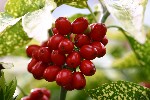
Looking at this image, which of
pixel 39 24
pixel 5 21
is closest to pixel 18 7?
pixel 5 21

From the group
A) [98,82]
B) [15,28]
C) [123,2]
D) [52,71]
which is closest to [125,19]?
[123,2]

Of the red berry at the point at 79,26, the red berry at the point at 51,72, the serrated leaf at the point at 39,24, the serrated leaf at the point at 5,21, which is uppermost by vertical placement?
the serrated leaf at the point at 39,24

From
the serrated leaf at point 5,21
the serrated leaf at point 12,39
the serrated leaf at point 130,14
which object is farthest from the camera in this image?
the serrated leaf at point 12,39

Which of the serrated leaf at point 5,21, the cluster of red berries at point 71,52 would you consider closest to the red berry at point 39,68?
the cluster of red berries at point 71,52

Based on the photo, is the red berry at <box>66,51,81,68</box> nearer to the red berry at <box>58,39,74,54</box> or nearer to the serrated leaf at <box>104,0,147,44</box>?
the red berry at <box>58,39,74,54</box>

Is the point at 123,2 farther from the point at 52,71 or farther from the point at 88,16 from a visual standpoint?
the point at 88,16

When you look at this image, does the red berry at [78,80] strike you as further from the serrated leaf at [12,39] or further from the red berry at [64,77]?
the serrated leaf at [12,39]
